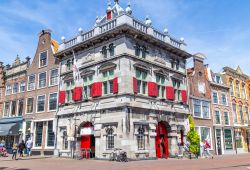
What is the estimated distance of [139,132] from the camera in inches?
806

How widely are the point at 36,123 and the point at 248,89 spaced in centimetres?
3154

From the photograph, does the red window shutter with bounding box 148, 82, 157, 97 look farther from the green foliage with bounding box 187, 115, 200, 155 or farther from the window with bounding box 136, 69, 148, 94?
the green foliage with bounding box 187, 115, 200, 155

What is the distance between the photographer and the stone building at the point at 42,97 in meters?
27.4

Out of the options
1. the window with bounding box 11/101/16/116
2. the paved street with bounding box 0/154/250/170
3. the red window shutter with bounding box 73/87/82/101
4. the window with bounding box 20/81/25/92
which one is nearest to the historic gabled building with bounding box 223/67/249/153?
the paved street with bounding box 0/154/250/170

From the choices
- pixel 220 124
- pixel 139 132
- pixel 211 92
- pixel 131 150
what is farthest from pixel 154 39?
pixel 220 124

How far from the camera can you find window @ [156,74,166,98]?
23.7 metres

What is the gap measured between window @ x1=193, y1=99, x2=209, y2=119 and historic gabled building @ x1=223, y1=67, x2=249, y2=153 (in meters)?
6.81

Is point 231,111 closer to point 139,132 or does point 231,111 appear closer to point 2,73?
point 139,132

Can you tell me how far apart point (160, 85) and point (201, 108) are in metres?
8.37

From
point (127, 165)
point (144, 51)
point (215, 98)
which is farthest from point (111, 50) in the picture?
point (215, 98)

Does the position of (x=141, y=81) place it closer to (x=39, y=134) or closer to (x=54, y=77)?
(x=54, y=77)

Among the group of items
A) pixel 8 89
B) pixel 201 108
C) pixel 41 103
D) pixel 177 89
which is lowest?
pixel 201 108

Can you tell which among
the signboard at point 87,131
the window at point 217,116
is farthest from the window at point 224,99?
the signboard at point 87,131

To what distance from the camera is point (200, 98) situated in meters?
29.5
